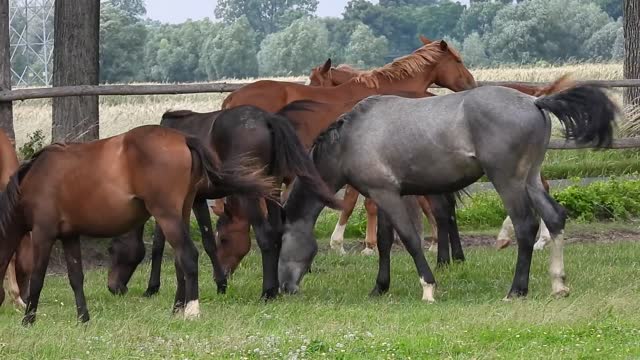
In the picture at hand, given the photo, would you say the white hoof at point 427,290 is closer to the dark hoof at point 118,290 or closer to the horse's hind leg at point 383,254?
the horse's hind leg at point 383,254

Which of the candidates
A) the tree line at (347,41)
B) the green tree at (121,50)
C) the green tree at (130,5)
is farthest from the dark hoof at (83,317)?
the green tree at (130,5)

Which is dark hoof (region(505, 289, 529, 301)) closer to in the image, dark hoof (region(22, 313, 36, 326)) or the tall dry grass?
dark hoof (region(22, 313, 36, 326))

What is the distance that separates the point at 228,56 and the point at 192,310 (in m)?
68.3

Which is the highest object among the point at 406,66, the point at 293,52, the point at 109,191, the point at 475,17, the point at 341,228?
the point at 406,66

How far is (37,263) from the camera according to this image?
8812 mm

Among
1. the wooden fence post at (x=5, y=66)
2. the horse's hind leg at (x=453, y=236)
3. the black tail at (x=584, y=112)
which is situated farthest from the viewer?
the wooden fence post at (x=5, y=66)

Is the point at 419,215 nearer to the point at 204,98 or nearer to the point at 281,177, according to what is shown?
the point at 281,177

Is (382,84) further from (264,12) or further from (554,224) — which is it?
(264,12)

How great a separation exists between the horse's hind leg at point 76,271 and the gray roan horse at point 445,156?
2.00 metres

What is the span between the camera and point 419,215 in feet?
38.5

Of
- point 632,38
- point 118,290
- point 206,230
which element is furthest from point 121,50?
point 118,290

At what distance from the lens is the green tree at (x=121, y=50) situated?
65438mm

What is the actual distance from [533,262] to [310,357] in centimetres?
534

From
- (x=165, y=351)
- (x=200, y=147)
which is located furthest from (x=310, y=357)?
(x=200, y=147)
